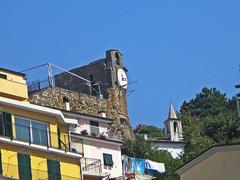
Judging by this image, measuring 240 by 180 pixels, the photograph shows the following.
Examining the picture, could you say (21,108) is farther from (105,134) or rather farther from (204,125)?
(204,125)

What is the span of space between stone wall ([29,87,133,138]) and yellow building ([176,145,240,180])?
42970 mm

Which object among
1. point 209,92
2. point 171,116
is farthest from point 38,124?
point 209,92

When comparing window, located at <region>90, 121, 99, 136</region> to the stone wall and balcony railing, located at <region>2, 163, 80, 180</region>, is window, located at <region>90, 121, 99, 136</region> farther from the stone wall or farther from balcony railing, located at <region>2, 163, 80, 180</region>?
balcony railing, located at <region>2, 163, 80, 180</region>

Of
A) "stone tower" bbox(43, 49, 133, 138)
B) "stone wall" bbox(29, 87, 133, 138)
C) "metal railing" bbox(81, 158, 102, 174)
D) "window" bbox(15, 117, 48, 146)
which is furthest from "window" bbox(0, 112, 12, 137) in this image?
"stone tower" bbox(43, 49, 133, 138)

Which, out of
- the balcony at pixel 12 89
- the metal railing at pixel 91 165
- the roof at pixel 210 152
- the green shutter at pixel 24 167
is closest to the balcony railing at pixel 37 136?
the green shutter at pixel 24 167

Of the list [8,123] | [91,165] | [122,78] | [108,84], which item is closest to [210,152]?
[8,123]

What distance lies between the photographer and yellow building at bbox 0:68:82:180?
52906 mm

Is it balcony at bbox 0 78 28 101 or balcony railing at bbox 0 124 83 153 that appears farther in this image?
balcony at bbox 0 78 28 101

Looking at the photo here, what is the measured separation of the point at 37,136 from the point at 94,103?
46151mm

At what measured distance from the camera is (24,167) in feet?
174

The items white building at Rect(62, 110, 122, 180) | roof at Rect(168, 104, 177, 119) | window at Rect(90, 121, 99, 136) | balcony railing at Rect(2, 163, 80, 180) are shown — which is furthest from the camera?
roof at Rect(168, 104, 177, 119)

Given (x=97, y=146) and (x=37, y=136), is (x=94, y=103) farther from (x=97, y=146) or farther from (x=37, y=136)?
(x=37, y=136)

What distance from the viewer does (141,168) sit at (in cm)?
8694

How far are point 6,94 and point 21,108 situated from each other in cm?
192
